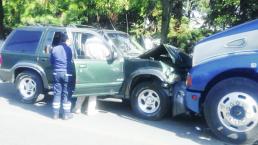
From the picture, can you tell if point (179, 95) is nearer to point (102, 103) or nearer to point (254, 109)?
point (254, 109)

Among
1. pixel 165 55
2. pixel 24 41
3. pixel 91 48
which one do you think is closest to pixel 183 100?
pixel 165 55

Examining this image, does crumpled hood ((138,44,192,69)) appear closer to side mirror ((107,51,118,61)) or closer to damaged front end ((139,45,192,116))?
damaged front end ((139,45,192,116))

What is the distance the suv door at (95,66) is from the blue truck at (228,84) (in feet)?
6.24

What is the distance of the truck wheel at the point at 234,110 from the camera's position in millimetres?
6957

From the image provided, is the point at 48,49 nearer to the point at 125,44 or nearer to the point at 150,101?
the point at 125,44

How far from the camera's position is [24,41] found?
33.2 feet

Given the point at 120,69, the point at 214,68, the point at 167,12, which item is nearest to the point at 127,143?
the point at 214,68

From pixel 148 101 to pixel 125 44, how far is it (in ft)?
5.88

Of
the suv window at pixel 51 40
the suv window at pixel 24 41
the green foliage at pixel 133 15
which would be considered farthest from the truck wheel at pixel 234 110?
the green foliage at pixel 133 15

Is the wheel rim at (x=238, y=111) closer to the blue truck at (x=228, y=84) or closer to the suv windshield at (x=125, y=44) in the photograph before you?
the blue truck at (x=228, y=84)

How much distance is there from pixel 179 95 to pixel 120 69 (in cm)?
147

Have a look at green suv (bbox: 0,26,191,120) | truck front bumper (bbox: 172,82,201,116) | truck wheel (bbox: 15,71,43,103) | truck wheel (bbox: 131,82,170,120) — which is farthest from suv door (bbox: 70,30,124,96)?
truck wheel (bbox: 15,71,43,103)

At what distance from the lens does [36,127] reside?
782 cm

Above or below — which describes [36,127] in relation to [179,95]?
below
